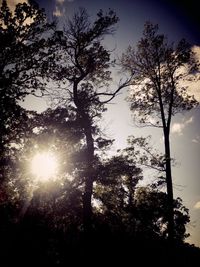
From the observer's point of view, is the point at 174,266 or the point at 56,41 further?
the point at 56,41

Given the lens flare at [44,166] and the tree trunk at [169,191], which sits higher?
the lens flare at [44,166]

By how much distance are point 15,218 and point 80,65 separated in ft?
39.7

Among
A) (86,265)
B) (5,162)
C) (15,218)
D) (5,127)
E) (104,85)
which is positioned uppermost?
(104,85)

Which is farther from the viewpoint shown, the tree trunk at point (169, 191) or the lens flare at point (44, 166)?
the lens flare at point (44, 166)

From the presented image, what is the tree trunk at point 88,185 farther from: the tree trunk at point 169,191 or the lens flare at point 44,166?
the lens flare at point 44,166

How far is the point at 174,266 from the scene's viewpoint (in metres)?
15.6

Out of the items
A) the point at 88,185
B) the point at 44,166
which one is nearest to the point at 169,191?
the point at 88,185

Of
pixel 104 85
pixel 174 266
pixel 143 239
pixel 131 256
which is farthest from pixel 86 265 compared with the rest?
pixel 104 85

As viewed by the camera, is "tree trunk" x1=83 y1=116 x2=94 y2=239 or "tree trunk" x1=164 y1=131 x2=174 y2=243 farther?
"tree trunk" x1=83 y1=116 x2=94 y2=239

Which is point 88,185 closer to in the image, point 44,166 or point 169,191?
point 169,191

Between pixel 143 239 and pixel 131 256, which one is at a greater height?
pixel 143 239

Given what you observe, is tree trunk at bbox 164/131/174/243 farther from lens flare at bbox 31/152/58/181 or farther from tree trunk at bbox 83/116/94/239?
lens flare at bbox 31/152/58/181

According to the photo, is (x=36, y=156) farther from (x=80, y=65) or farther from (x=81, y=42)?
(x=81, y=42)

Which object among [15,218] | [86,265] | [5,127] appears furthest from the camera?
[5,127]
